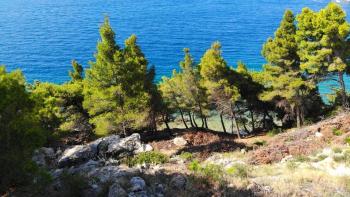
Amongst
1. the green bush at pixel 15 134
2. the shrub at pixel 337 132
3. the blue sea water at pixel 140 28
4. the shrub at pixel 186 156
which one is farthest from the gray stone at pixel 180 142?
the blue sea water at pixel 140 28

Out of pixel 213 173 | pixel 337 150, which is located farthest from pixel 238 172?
pixel 337 150

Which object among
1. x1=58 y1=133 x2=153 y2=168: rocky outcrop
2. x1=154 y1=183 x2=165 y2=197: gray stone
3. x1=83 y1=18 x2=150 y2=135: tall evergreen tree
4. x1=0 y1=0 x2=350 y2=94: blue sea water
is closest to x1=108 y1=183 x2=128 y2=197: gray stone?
x1=154 y1=183 x2=165 y2=197: gray stone

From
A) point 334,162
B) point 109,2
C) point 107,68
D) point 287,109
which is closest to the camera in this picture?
point 334,162

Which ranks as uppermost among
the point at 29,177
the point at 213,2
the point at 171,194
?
the point at 213,2

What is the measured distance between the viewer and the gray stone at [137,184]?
48.3 ft

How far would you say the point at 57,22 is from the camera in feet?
326

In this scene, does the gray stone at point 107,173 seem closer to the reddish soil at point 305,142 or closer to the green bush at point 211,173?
the green bush at point 211,173

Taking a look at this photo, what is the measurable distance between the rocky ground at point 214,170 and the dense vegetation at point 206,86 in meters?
3.39

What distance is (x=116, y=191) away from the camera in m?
14.4

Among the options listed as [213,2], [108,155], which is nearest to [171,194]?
[108,155]

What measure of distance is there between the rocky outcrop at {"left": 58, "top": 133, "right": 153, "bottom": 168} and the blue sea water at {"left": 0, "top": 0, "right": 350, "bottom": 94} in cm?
4448

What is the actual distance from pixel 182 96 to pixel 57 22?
72.4 metres

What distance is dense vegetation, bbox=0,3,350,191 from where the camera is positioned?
2778 cm

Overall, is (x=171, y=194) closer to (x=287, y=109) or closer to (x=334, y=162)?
(x=334, y=162)
